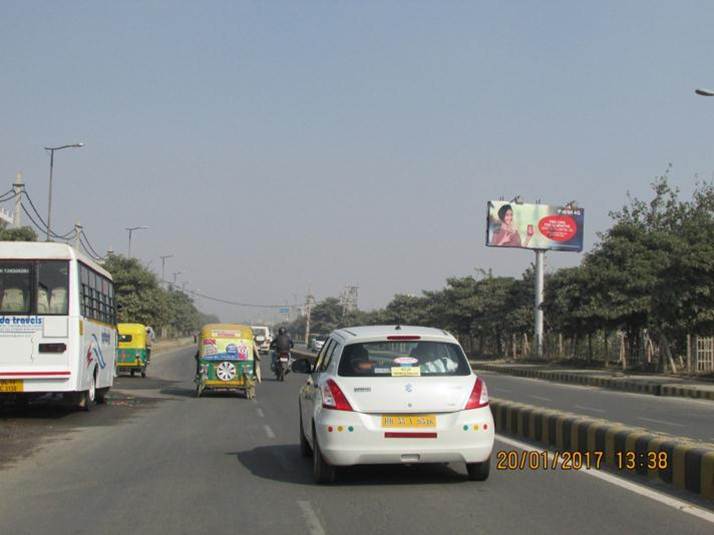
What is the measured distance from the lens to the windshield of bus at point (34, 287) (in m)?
16.2

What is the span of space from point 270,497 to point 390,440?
4.17ft

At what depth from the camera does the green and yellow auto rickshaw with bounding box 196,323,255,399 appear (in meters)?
22.5

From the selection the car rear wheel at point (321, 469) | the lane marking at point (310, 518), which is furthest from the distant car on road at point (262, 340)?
the lane marking at point (310, 518)

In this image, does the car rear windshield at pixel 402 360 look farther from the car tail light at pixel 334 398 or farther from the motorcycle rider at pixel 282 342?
the motorcycle rider at pixel 282 342

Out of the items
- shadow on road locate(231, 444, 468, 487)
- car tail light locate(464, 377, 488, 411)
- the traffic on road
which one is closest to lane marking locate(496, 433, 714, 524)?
the traffic on road

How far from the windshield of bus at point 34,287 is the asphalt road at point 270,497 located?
10.7 ft

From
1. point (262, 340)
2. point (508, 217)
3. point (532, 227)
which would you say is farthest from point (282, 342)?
point (262, 340)

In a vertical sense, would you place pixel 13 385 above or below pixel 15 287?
below

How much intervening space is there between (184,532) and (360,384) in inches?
93.9

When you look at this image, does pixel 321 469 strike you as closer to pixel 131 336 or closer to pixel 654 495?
pixel 654 495

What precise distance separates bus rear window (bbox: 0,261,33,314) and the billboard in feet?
142

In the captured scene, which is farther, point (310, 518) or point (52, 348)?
point (52, 348)

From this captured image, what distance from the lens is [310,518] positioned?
25.1 ft

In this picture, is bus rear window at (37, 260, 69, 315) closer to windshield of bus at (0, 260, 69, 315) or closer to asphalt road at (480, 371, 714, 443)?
windshield of bus at (0, 260, 69, 315)
